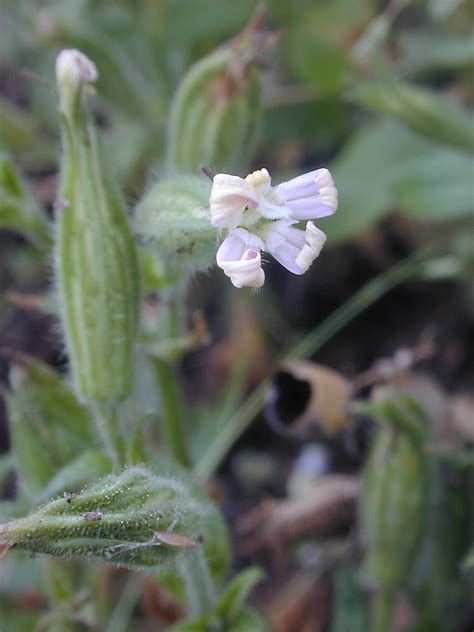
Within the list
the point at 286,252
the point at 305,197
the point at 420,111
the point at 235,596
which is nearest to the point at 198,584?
the point at 235,596

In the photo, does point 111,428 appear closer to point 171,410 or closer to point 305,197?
point 171,410

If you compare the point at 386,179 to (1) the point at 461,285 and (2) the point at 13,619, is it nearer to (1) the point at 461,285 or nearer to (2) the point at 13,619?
(1) the point at 461,285

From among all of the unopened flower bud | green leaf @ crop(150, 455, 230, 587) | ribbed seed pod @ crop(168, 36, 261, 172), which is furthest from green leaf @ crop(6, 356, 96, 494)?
ribbed seed pod @ crop(168, 36, 261, 172)

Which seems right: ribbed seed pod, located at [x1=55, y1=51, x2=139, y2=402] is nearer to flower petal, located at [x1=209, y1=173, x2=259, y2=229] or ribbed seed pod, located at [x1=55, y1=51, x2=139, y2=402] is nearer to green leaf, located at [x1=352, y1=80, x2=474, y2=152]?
flower petal, located at [x1=209, y1=173, x2=259, y2=229]

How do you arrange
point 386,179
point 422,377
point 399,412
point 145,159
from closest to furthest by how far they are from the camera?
point 399,412 → point 422,377 → point 386,179 → point 145,159

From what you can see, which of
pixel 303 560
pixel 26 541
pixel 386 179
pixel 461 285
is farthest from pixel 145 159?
pixel 26 541

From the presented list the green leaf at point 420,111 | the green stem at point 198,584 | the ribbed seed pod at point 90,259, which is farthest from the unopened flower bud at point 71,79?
the green leaf at point 420,111
